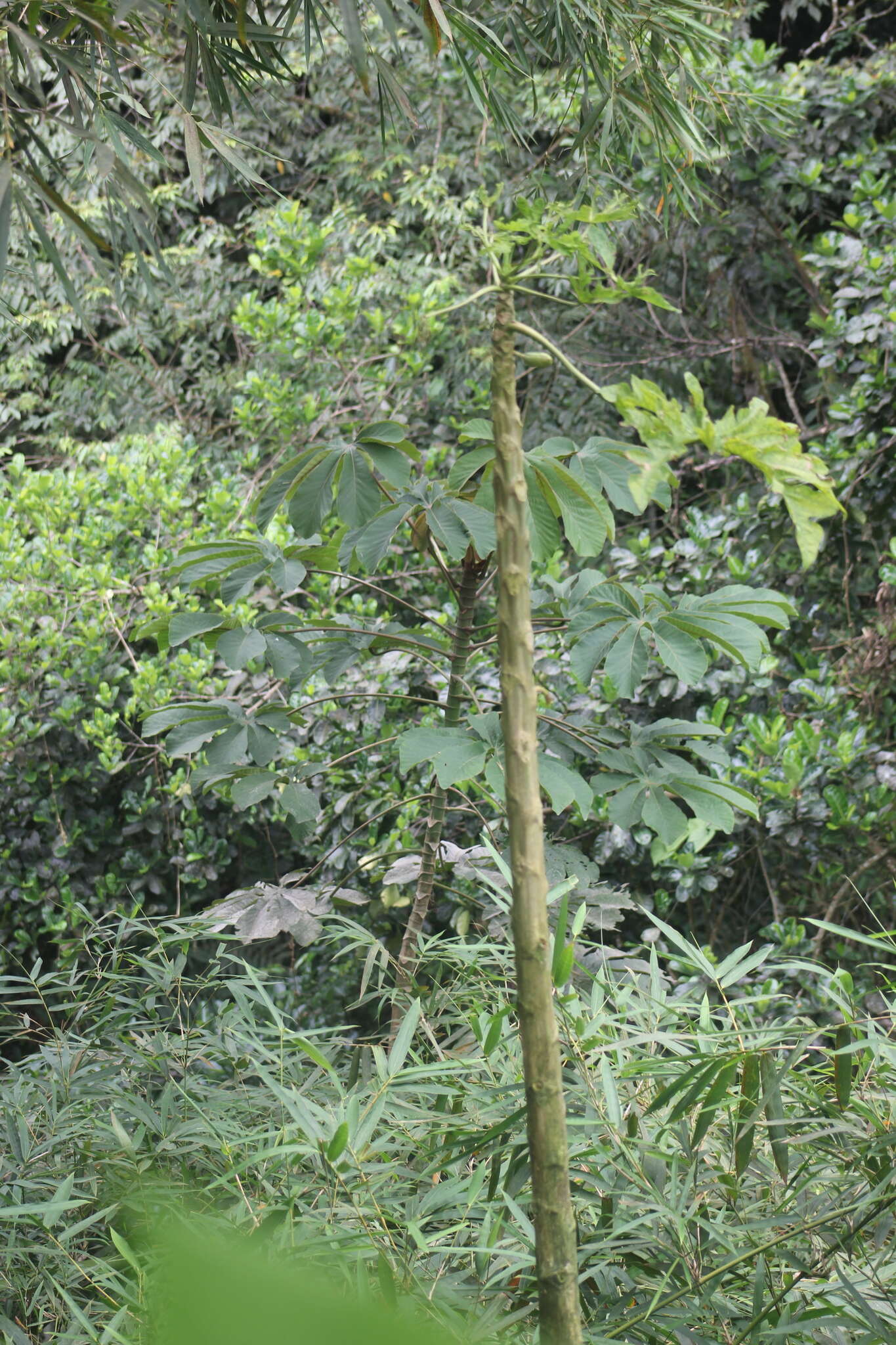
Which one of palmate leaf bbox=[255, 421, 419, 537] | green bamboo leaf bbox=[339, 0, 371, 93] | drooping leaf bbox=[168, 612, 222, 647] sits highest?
green bamboo leaf bbox=[339, 0, 371, 93]

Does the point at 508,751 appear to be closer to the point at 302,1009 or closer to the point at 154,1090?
the point at 154,1090

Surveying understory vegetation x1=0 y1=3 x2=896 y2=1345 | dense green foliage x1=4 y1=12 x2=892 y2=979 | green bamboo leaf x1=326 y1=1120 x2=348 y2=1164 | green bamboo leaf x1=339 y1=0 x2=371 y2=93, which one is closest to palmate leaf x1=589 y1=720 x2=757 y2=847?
understory vegetation x1=0 y1=3 x2=896 y2=1345

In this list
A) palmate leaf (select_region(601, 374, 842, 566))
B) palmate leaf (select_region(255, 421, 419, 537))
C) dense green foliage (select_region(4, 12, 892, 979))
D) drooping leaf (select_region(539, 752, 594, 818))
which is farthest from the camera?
dense green foliage (select_region(4, 12, 892, 979))

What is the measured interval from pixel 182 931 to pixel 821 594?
190 centimetres

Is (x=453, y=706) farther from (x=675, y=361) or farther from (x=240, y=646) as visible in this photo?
(x=675, y=361)

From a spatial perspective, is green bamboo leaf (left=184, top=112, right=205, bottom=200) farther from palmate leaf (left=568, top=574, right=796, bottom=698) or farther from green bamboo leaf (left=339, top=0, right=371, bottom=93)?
palmate leaf (left=568, top=574, right=796, bottom=698)

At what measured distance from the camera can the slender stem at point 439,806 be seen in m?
1.26

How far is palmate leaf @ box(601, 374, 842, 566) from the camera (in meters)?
0.48

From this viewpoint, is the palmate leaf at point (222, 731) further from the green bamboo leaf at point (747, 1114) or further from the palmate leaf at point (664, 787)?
the green bamboo leaf at point (747, 1114)

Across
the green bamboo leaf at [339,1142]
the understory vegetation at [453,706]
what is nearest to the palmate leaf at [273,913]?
the understory vegetation at [453,706]

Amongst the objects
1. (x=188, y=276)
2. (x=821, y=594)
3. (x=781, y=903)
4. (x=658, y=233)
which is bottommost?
(x=781, y=903)

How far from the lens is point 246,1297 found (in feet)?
0.51

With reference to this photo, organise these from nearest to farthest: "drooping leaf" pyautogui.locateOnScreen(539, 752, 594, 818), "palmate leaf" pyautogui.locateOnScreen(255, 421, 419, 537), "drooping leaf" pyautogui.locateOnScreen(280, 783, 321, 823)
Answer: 1. "drooping leaf" pyautogui.locateOnScreen(539, 752, 594, 818)
2. "palmate leaf" pyautogui.locateOnScreen(255, 421, 419, 537)
3. "drooping leaf" pyautogui.locateOnScreen(280, 783, 321, 823)

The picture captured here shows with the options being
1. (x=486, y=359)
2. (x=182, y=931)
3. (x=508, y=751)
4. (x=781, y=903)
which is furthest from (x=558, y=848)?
(x=486, y=359)
